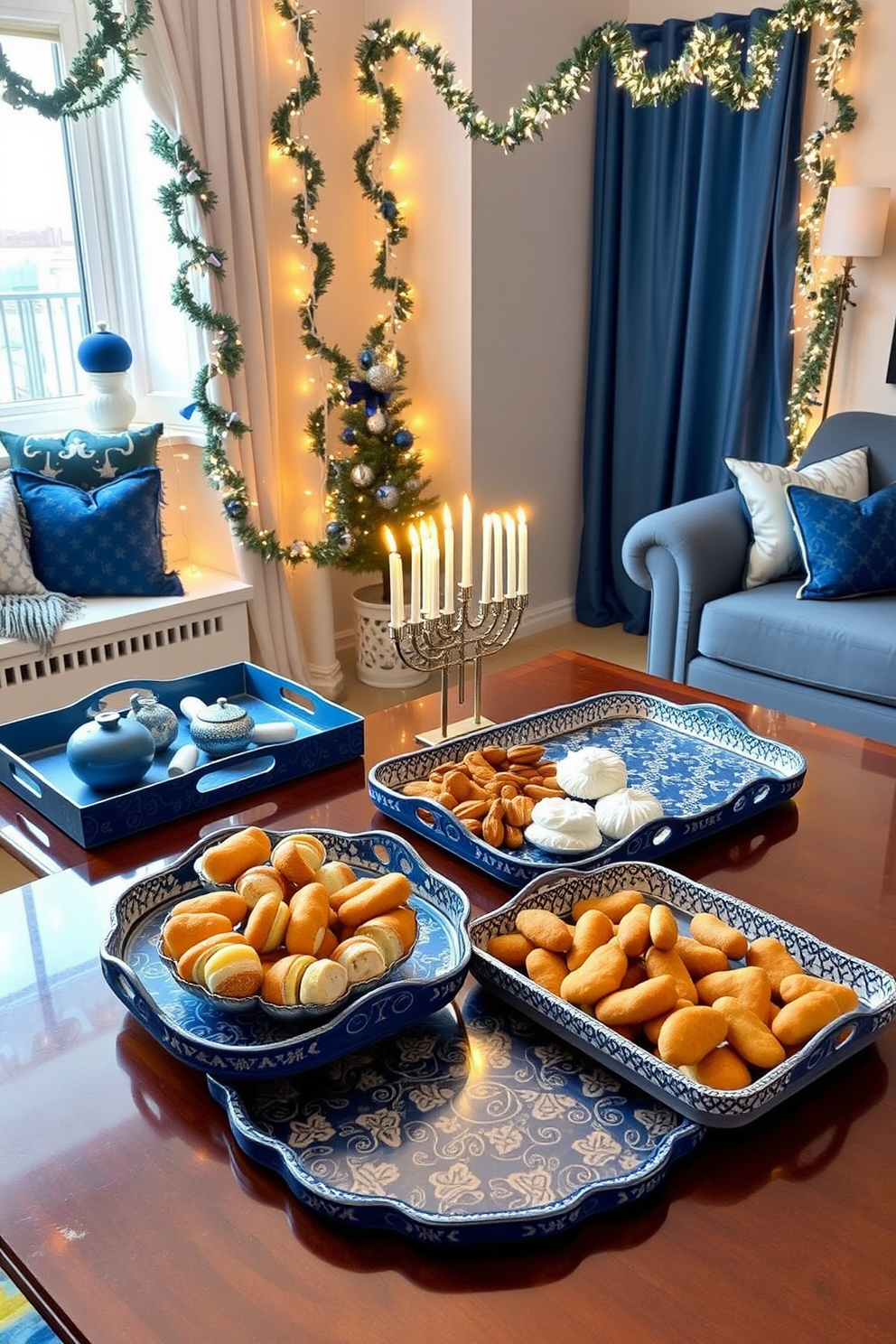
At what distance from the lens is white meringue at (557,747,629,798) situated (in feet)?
5.15

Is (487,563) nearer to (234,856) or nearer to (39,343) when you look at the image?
(234,856)

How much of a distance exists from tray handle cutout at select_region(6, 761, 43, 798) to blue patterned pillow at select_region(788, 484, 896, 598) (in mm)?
2137

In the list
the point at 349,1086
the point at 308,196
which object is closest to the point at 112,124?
the point at 308,196

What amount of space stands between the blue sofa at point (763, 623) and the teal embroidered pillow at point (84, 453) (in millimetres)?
1449

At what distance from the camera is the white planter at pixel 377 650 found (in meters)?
3.86

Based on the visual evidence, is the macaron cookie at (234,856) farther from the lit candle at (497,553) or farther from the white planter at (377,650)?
the white planter at (377,650)

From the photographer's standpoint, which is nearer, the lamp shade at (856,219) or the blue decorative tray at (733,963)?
the blue decorative tray at (733,963)

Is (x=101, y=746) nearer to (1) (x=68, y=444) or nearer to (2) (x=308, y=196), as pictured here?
(1) (x=68, y=444)

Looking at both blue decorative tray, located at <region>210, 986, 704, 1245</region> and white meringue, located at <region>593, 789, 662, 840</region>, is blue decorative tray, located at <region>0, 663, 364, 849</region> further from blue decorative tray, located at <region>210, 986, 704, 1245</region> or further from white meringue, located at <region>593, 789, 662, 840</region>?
blue decorative tray, located at <region>210, 986, 704, 1245</region>

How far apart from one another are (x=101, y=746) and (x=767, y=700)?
6.37 ft

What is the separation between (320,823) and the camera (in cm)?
158

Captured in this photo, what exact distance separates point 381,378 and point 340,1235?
3.06 m

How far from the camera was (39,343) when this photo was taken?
3.58 metres

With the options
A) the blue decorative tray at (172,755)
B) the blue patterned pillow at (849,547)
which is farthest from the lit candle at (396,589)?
the blue patterned pillow at (849,547)
